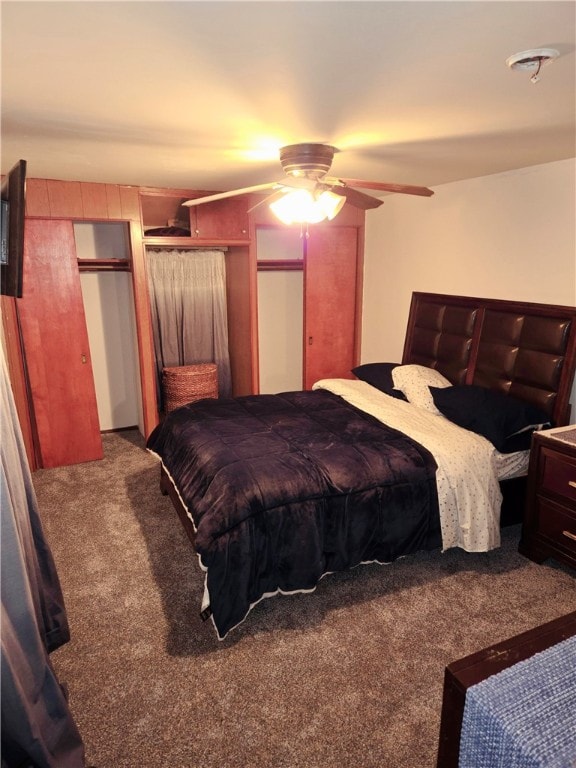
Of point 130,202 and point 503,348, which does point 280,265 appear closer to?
point 130,202

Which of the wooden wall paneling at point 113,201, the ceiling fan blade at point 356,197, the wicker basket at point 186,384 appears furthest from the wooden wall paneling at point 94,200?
the ceiling fan blade at point 356,197

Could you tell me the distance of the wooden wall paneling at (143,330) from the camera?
4133 mm

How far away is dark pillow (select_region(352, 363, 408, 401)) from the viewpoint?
3871 mm

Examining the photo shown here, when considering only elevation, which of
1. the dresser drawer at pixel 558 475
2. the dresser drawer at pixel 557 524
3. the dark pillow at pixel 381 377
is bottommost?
the dresser drawer at pixel 557 524

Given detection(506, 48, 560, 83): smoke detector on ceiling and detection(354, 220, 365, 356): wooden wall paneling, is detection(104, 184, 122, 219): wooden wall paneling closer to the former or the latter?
detection(354, 220, 365, 356): wooden wall paneling

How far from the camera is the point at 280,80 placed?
1599 mm

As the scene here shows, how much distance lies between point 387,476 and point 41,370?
3074 mm

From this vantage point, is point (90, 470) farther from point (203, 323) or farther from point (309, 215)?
point (309, 215)

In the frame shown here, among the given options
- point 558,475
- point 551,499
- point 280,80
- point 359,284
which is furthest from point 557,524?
point 359,284

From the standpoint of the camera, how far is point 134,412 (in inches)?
203

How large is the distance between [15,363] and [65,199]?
4.57ft

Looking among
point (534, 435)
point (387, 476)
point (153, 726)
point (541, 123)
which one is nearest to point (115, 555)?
point (153, 726)

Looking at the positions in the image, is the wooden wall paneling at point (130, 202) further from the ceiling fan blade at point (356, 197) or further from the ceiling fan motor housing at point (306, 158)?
the ceiling fan blade at point (356, 197)

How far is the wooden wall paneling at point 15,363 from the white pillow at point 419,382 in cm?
302
